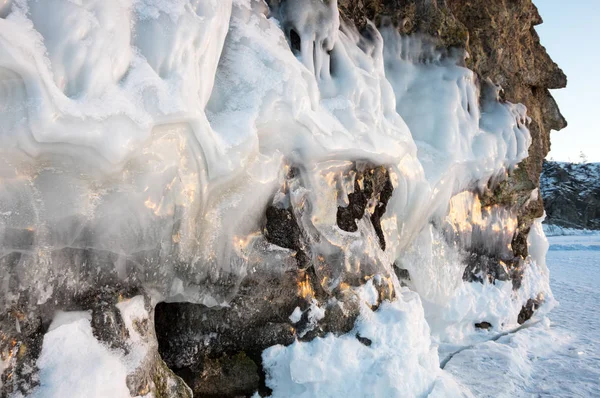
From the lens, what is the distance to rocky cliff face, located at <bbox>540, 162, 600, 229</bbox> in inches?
802

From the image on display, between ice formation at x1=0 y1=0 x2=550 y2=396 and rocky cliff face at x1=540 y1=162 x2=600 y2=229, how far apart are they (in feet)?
65.4

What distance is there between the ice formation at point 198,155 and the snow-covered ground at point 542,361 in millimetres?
604

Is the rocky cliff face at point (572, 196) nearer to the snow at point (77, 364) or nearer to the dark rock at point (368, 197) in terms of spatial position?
the dark rock at point (368, 197)

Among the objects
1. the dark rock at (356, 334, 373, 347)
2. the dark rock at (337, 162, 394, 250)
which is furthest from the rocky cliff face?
the dark rock at (356, 334, 373, 347)

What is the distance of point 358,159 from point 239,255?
86 centimetres

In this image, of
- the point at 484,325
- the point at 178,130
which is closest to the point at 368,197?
the point at 178,130

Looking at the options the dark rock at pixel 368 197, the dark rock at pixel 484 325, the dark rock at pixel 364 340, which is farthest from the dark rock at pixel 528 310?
the dark rock at pixel 364 340

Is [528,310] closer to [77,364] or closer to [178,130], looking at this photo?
[178,130]

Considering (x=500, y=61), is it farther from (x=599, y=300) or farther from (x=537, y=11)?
(x=599, y=300)

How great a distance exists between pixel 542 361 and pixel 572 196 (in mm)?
20358

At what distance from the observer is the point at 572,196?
2059cm

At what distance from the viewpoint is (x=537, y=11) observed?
17.5 ft

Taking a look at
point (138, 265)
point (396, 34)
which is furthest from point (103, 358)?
point (396, 34)

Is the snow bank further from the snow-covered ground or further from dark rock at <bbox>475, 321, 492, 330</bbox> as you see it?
dark rock at <bbox>475, 321, 492, 330</bbox>
